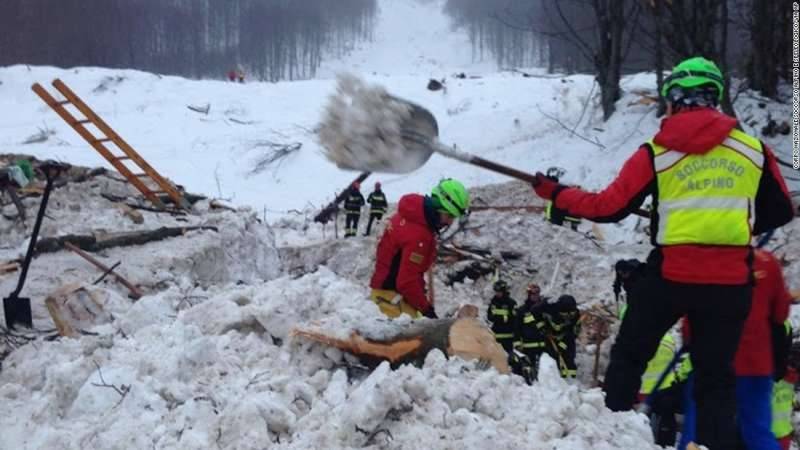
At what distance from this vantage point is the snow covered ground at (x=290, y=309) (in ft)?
10.4

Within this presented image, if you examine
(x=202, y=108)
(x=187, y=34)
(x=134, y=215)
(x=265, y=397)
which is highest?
(x=187, y=34)

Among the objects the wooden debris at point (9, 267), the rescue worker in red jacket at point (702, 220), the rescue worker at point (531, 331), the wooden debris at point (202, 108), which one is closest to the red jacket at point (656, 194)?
the rescue worker in red jacket at point (702, 220)

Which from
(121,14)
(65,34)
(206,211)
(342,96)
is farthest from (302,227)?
(121,14)

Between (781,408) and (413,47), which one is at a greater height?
(413,47)

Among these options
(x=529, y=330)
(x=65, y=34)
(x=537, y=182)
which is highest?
(x=65, y=34)

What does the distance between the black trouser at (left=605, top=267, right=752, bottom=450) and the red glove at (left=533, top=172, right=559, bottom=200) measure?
0.69 meters

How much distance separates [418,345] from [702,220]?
1.54m

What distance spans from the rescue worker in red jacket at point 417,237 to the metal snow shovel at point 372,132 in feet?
1.76

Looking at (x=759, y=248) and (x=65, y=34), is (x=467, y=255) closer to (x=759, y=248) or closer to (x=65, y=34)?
(x=759, y=248)

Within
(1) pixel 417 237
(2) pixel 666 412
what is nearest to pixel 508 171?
(1) pixel 417 237

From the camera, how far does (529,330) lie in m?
7.52

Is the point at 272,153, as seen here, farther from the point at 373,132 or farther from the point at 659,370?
the point at 659,370

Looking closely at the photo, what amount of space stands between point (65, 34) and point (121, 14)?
7595 mm

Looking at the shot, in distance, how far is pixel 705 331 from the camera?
357 centimetres
